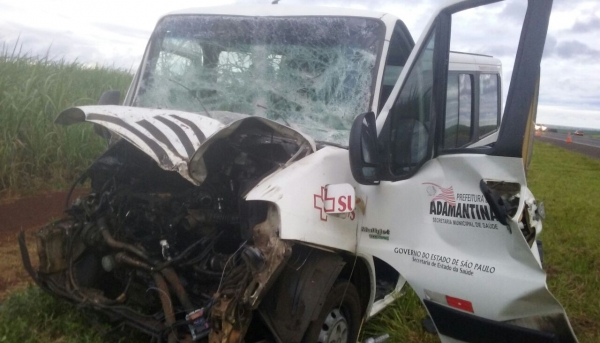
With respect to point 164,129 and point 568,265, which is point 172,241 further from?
point 568,265

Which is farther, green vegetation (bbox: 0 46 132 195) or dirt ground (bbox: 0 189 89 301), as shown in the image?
green vegetation (bbox: 0 46 132 195)

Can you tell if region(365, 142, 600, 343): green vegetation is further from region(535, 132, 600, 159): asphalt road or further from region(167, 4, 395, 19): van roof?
region(535, 132, 600, 159): asphalt road

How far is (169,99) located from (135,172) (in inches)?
32.2

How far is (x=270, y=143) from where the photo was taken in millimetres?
3467

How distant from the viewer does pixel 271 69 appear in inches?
165

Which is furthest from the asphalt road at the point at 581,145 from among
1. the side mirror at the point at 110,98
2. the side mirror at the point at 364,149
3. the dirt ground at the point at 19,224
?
the side mirror at the point at 364,149

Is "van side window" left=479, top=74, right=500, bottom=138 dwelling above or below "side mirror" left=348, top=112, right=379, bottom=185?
above

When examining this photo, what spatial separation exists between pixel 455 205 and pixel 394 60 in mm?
1439

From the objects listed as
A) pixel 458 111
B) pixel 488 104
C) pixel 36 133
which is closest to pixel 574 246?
pixel 488 104

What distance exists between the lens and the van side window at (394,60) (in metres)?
4.00

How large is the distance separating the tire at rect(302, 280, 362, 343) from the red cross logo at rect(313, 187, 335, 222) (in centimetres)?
44

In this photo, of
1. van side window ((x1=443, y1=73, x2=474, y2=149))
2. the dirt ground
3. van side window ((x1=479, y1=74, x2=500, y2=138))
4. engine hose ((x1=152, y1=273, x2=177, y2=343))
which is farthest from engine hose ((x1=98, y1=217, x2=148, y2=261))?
van side window ((x1=479, y1=74, x2=500, y2=138))

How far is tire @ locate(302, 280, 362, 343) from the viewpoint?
10.7 feet

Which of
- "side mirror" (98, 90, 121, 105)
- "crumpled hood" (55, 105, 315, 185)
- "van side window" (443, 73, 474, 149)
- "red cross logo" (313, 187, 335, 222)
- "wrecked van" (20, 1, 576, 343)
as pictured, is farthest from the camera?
"side mirror" (98, 90, 121, 105)
